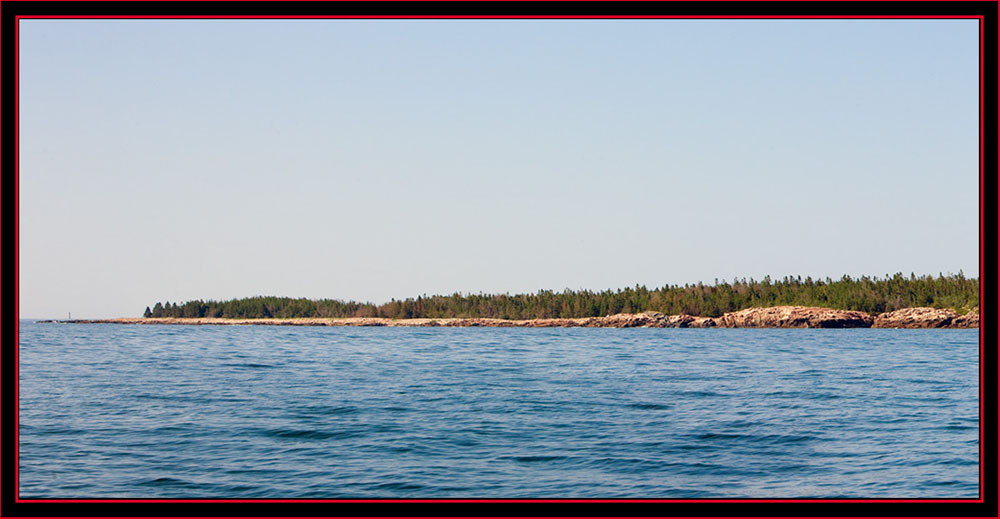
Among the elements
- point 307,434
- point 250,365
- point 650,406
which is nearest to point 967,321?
point 250,365

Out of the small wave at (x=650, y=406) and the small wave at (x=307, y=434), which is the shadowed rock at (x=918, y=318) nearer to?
the small wave at (x=650, y=406)

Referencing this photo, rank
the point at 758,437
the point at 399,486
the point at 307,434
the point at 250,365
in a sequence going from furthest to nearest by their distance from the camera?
the point at 250,365, the point at 307,434, the point at 758,437, the point at 399,486

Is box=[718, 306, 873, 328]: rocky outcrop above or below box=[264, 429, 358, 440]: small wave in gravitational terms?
below

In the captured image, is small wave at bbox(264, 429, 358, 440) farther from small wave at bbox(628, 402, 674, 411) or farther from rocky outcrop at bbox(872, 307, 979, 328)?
rocky outcrop at bbox(872, 307, 979, 328)

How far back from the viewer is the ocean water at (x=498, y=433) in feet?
72.9

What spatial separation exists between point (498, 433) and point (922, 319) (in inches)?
6416

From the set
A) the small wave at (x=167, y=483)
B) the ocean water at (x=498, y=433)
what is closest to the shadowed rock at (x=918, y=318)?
the ocean water at (x=498, y=433)

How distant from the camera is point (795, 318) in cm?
18275

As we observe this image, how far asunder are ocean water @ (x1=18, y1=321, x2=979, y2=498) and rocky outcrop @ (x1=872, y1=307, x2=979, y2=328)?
122 metres

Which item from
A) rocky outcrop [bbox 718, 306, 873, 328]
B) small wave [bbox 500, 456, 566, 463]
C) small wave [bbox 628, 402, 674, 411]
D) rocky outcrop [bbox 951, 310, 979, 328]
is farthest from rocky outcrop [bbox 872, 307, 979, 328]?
small wave [bbox 500, 456, 566, 463]

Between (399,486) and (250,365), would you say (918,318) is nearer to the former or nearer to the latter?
(250,365)

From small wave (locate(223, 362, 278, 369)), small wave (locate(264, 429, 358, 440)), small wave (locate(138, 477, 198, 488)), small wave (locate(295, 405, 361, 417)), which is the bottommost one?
small wave (locate(223, 362, 278, 369))

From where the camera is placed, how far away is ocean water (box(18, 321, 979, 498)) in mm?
22219
